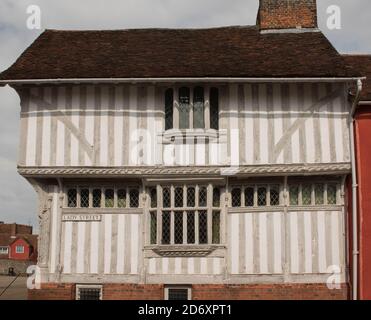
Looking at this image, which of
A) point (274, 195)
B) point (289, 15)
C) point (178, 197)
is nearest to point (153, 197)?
point (178, 197)

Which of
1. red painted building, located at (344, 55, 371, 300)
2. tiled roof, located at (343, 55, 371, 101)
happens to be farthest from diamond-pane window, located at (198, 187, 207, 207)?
tiled roof, located at (343, 55, 371, 101)

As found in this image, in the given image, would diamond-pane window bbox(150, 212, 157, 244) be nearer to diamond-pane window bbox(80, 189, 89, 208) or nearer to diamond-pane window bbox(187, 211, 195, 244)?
diamond-pane window bbox(187, 211, 195, 244)

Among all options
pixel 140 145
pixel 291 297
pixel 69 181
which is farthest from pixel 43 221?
pixel 291 297

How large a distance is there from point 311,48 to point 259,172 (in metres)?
3.88

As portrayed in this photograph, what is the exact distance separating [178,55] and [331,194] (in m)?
5.32

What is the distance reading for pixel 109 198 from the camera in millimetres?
14375

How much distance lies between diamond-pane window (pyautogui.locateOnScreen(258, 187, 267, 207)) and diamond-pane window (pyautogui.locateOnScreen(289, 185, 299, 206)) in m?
0.64

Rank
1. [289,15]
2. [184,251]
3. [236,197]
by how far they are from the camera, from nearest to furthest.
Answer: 1. [184,251]
2. [236,197]
3. [289,15]

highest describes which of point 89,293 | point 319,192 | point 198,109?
point 198,109

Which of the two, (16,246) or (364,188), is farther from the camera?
(16,246)

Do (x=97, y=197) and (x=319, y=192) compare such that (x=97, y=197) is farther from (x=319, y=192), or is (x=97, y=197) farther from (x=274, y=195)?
(x=319, y=192)

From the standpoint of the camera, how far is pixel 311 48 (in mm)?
14969

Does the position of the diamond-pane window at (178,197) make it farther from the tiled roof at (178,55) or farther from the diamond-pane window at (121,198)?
the tiled roof at (178,55)

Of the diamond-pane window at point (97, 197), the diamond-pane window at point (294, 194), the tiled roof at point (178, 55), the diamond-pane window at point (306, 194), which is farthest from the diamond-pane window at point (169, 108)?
the diamond-pane window at point (306, 194)
